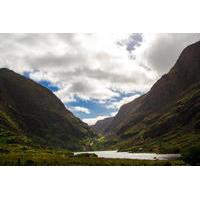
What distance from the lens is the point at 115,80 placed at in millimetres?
71625

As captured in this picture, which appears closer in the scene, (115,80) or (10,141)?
(115,80)

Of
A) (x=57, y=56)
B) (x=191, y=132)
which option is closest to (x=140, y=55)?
(x=57, y=56)

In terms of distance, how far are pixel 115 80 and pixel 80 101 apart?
10.5 metres

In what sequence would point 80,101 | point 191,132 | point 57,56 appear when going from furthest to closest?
1. point 191,132
2. point 80,101
3. point 57,56
